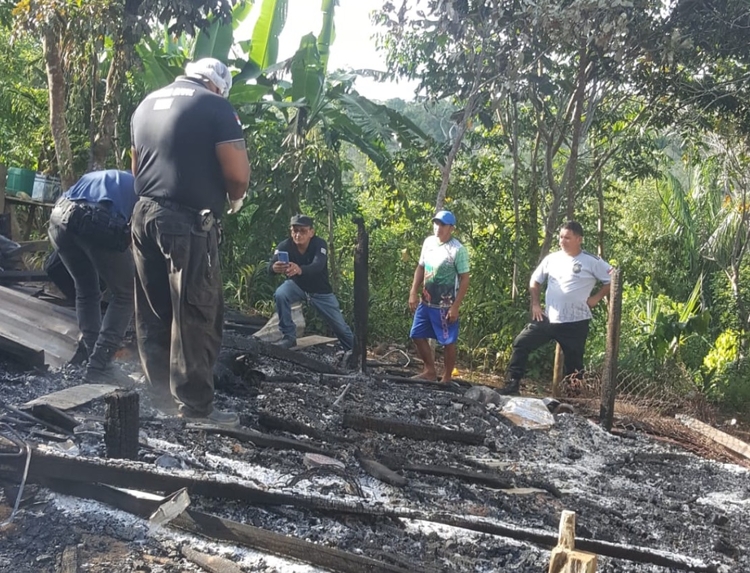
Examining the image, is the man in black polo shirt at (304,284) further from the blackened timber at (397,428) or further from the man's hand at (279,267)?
the blackened timber at (397,428)

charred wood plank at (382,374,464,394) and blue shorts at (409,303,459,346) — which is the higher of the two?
blue shorts at (409,303,459,346)

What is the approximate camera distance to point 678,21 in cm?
775

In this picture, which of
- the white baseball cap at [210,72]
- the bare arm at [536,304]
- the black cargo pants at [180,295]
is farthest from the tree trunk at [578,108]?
the black cargo pants at [180,295]

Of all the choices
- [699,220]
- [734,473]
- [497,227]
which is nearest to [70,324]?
[734,473]

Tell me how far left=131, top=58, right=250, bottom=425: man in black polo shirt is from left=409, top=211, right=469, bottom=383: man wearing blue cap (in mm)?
3445

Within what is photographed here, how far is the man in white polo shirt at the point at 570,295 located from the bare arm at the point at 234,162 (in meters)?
3.96

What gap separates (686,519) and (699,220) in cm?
906

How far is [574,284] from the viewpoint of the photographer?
7.19 meters

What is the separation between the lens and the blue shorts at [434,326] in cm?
757

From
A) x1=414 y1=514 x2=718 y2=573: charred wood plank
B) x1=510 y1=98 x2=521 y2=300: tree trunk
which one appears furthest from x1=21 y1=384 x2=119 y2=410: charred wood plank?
x1=510 y1=98 x2=521 y2=300: tree trunk

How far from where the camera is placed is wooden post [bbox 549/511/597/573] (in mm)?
2174

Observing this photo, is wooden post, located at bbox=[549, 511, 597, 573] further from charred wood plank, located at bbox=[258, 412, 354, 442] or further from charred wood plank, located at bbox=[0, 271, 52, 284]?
charred wood plank, located at bbox=[0, 271, 52, 284]

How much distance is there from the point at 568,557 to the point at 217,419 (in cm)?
264

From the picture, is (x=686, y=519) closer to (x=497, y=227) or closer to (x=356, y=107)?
(x=497, y=227)
